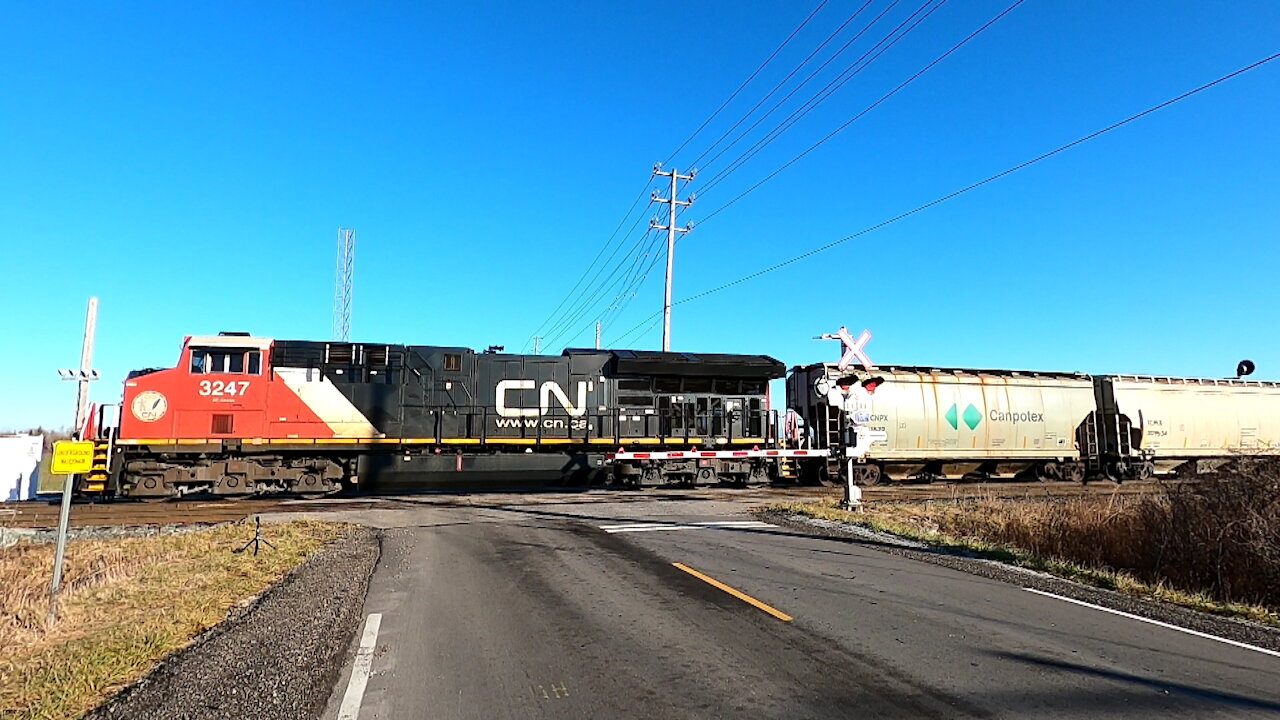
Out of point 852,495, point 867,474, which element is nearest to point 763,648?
Result: point 852,495

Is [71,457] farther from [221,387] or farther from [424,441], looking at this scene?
[424,441]

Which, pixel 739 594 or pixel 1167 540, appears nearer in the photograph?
pixel 739 594

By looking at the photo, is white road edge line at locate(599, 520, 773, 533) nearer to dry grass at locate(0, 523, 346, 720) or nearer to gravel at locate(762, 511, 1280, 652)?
gravel at locate(762, 511, 1280, 652)

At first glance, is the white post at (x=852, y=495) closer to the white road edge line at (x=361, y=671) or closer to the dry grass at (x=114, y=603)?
the dry grass at (x=114, y=603)

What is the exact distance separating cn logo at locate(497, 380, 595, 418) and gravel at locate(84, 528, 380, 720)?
12.1 meters

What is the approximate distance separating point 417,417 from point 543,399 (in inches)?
139

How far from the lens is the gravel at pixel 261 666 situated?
14.3 feet

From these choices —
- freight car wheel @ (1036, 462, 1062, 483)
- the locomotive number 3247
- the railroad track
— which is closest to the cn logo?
the railroad track

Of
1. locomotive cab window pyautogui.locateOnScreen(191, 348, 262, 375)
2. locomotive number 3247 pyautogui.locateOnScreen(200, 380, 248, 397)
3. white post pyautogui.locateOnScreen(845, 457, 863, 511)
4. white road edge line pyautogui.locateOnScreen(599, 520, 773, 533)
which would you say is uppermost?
locomotive cab window pyautogui.locateOnScreen(191, 348, 262, 375)

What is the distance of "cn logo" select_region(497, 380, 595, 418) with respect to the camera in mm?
19844

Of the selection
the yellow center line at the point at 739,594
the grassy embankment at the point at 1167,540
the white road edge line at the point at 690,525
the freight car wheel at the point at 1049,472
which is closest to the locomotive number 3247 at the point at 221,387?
the white road edge line at the point at 690,525

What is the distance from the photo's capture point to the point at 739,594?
24.7 ft

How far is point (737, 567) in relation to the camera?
29.8 feet

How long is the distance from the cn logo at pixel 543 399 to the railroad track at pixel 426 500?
7.63 feet
